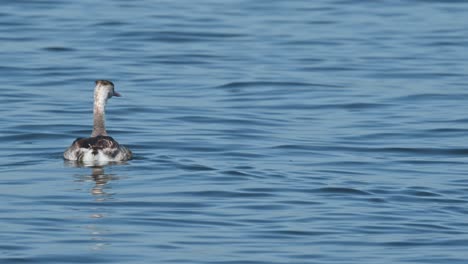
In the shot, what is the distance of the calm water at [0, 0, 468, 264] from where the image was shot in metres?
13.4

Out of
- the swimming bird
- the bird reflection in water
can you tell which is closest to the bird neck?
the swimming bird

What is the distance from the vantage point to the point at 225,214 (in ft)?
47.4

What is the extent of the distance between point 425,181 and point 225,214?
294 cm

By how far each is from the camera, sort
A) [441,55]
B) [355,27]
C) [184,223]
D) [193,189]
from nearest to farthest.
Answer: [184,223], [193,189], [441,55], [355,27]

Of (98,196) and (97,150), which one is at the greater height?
(97,150)

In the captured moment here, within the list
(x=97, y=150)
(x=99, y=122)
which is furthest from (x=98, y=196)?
(x=99, y=122)

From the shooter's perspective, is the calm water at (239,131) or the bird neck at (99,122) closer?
the calm water at (239,131)

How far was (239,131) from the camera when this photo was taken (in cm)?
2016

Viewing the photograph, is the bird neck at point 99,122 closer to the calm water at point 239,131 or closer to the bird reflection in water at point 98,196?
the calm water at point 239,131

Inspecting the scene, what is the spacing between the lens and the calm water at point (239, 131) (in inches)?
526

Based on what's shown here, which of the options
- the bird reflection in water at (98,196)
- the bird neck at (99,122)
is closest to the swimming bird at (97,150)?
the bird reflection in water at (98,196)

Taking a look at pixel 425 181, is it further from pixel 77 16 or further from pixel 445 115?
pixel 77 16

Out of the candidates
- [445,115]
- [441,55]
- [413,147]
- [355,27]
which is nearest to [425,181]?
[413,147]

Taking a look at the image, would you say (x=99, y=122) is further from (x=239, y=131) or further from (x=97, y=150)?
(x=239, y=131)
